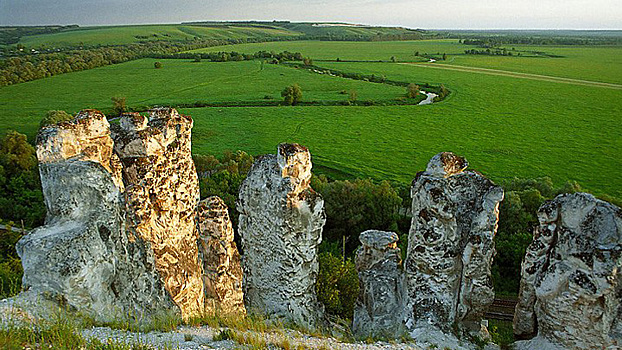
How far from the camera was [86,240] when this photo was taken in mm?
A: 9539

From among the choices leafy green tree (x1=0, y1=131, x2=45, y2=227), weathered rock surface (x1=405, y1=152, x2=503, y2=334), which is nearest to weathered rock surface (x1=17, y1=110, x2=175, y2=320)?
weathered rock surface (x1=405, y1=152, x2=503, y2=334)

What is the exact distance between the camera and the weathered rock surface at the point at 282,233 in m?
11.7

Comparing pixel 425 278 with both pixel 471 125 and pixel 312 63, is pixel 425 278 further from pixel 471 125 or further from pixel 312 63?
pixel 312 63

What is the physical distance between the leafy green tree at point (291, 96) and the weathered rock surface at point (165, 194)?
76707 millimetres

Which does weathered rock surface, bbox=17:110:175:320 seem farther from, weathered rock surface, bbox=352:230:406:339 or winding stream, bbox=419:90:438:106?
winding stream, bbox=419:90:438:106

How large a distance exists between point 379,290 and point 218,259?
5117 millimetres

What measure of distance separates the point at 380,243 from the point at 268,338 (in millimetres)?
6092

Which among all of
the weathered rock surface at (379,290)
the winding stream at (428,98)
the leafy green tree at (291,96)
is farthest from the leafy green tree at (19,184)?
the winding stream at (428,98)

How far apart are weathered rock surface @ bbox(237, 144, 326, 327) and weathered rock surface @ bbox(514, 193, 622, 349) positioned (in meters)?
5.88

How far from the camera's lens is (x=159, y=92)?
307 ft

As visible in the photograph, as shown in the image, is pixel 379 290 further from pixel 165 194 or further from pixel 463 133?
pixel 463 133

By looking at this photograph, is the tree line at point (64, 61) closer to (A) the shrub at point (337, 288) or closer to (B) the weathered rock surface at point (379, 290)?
(A) the shrub at point (337, 288)

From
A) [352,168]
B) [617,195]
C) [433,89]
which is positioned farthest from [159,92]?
[617,195]

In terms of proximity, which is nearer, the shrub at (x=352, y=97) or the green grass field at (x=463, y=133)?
the green grass field at (x=463, y=133)
